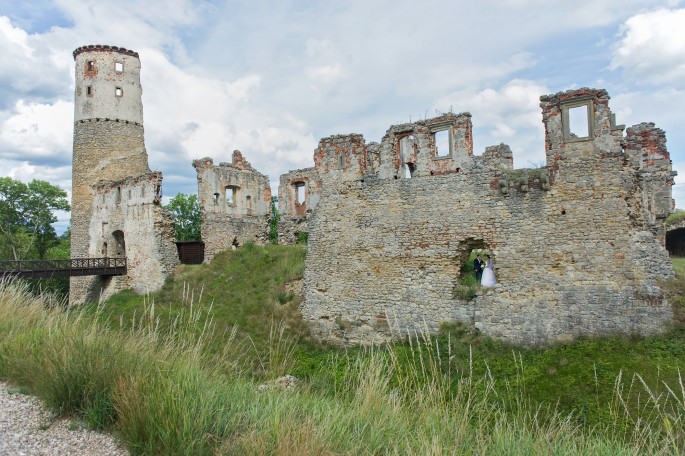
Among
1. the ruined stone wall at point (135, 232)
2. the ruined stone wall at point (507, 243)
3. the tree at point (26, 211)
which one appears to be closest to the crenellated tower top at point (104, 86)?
the ruined stone wall at point (135, 232)

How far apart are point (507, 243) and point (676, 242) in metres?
19.0

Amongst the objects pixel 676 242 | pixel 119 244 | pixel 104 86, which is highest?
pixel 104 86

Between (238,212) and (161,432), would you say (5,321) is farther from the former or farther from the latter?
(238,212)

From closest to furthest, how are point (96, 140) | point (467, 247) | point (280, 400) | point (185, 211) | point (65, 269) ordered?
point (280, 400) < point (467, 247) < point (65, 269) < point (96, 140) < point (185, 211)

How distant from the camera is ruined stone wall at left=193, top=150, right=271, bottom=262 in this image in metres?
22.4

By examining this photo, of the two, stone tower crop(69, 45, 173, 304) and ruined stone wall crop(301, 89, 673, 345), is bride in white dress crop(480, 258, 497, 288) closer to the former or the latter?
ruined stone wall crop(301, 89, 673, 345)

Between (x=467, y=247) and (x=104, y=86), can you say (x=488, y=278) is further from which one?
(x=104, y=86)

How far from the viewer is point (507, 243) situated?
11023mm

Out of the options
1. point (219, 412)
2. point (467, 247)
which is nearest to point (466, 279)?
point (467, 247)

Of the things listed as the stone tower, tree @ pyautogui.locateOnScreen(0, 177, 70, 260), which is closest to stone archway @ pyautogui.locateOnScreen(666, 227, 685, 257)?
the stone tower

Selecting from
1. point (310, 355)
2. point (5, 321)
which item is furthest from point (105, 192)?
point (5, 321)

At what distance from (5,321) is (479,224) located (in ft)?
31.1

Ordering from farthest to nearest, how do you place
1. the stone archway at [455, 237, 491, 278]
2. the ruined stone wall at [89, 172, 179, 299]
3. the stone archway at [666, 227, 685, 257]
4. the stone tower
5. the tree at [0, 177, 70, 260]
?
the tree at [0, 177, 70, 260], the stone tower, the stone archway at [666, 227, 685, 257], the ruined stone wall at [89, 172, 179, 299], the stone archway at [455, 237, 491, 278]

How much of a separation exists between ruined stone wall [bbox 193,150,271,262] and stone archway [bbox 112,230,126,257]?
5.31m
